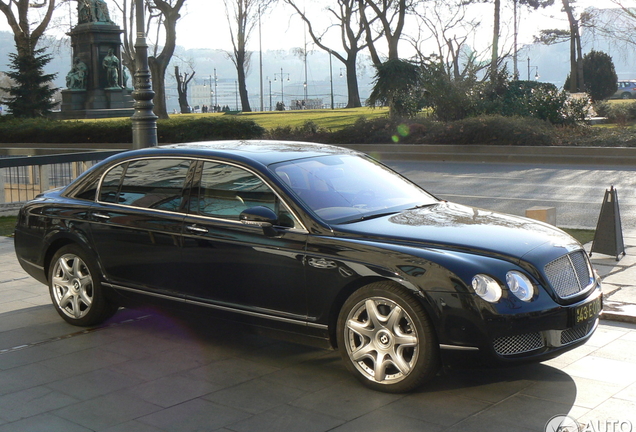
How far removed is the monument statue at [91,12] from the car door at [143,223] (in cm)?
4383

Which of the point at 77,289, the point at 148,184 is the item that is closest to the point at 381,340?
the point at 148,184

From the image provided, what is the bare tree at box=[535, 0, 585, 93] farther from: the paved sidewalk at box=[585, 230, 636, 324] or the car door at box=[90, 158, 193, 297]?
the car door at box=[90, 158, 193, 297]

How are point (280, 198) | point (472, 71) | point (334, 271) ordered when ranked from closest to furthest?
point (334, 271)
point (280, 198)
point (472, 71)

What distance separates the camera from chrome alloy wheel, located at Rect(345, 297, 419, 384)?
16.3ft

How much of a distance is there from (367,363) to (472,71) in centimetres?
2617

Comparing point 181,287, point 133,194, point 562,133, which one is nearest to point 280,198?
point 181,287

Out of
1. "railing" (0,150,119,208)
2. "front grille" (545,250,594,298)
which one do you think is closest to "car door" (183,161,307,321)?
"front grille" (545,250,594,298)

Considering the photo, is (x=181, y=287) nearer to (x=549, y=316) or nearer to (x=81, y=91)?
(x=549, y=316)

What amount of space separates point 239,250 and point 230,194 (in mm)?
475

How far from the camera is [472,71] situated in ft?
98.4

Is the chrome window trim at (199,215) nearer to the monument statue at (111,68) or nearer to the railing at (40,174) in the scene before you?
the railing at (40,174)

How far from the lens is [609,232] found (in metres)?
9.11

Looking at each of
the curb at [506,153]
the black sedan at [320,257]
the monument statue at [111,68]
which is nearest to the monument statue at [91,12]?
the monument statue at [111,68]

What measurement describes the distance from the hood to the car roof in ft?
3.06
